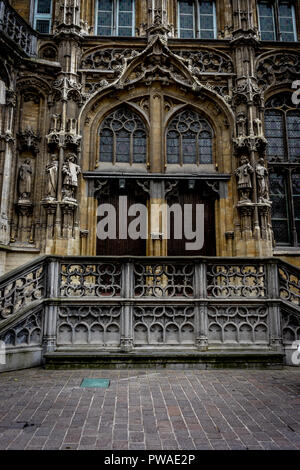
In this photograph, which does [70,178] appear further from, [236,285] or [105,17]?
[105,17]

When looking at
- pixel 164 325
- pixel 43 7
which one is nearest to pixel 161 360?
pixel 164 325

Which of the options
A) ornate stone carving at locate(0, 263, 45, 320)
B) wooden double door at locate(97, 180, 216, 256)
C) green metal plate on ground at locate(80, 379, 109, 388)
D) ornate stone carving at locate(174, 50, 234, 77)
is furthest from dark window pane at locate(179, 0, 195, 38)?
green metal plate on ground at locate(80, 379, 109, 388)

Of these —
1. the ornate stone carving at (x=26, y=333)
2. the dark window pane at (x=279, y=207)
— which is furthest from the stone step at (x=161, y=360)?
the dark window pane at (x=279, y=207)

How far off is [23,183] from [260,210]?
25.4 feet

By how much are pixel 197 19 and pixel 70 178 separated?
807 cm

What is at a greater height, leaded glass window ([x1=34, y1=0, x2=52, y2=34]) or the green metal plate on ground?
leaded glass window ([x1=34, y1=0, x2=52, y2=34])

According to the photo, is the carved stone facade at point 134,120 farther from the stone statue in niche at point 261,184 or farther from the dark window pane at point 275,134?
the dark window pane at point 275,134

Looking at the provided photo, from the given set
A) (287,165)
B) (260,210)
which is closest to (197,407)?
(260,210)

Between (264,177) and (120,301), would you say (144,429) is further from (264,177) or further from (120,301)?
(264,177)

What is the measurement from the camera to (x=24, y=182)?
37.2 feet

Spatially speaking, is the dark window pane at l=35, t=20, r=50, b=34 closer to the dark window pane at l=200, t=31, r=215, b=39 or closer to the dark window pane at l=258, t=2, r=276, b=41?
the dark window pane at l=200, t=31, r=215, b=39

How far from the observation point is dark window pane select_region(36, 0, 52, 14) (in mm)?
13203

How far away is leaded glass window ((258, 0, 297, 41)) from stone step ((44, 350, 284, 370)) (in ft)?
40.1

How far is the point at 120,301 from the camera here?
6.79m
